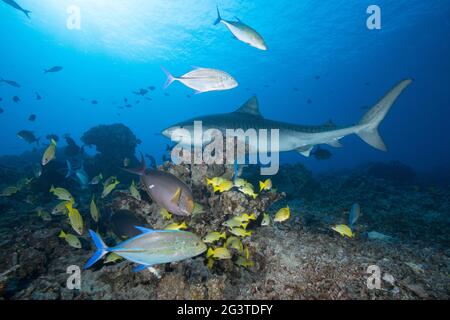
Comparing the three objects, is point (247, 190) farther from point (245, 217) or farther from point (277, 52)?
point (277, 52)

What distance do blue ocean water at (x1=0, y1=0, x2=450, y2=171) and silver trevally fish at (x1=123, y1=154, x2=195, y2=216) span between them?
5.53 metres

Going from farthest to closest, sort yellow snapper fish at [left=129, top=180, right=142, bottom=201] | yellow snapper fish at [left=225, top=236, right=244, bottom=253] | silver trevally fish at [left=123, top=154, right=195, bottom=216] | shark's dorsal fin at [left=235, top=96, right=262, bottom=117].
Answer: shark's dorsal fin at [left=235, top=96, right=262, bottom=117], yellow snapper fish at [left=129, top=180, right=142, bottom=201], yellow snapper fish at [left=225, top=236, right=244, bottom=253], silver trevally fish at [left=123, top=154, right=195, bottom=216]

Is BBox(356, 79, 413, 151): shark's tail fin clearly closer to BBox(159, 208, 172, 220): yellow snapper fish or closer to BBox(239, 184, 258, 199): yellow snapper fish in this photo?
BBox(239, 184, 258, 199): yellow snapper fish

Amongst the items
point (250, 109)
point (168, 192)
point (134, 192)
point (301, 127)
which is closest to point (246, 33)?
point (250, 109)

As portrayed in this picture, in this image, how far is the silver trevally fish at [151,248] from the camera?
239 centimetres

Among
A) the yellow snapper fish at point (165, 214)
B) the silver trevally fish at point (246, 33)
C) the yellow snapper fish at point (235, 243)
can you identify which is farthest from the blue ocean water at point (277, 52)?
the yellow snapper fish at point (165, 214)

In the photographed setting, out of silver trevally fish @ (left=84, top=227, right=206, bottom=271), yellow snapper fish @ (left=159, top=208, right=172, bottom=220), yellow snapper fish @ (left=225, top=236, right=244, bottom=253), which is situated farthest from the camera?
yellow snapper fish @ (left=159, top=208, right=172, bottom=220)

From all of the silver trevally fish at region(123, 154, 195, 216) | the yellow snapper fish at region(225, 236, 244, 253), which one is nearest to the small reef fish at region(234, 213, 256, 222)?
the yellow snapper fish at region(225, 236, 244, 253)

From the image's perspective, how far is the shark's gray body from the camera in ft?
18.3

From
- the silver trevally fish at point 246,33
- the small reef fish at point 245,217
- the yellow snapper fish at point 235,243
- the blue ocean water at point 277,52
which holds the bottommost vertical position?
the yellow snapper fish at point 235,243

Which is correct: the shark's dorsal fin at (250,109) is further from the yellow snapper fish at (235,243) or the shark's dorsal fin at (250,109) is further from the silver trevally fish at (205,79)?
the yellow snapper fish at (235,243)

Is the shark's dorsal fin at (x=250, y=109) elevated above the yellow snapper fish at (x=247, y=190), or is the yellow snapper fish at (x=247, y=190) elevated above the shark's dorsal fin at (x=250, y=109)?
the shark's dorsal fin at (x=250, y=109)

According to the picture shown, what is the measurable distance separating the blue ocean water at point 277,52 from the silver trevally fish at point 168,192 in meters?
5.53
